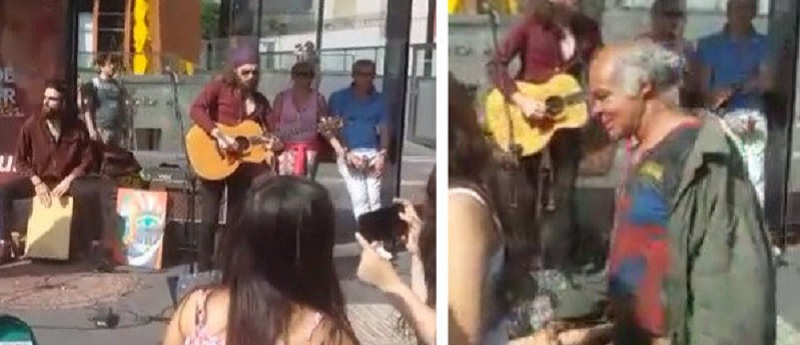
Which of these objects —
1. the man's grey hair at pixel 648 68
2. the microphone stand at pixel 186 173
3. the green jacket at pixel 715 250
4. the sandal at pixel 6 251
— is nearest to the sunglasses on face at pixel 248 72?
the microphone stand at pixel 186 173

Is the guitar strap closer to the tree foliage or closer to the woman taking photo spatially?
the woman taking photo

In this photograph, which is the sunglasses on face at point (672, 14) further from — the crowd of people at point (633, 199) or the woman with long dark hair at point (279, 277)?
the woman with long dark hair at point (279, 277)

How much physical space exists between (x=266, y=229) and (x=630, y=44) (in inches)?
30.5

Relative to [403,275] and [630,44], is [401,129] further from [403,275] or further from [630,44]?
[630,44]

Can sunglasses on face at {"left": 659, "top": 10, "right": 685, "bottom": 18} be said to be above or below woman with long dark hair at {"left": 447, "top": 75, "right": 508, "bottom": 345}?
above

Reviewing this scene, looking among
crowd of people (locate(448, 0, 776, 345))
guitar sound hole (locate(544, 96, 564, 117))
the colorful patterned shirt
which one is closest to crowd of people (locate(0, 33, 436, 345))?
crowd of people (locate(448, 0, 776, 345))

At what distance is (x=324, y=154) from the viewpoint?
2867 millimetres

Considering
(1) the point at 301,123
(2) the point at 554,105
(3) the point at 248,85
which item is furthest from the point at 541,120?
(3) the point at 248,85

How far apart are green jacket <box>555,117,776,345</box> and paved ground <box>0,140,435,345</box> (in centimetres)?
35

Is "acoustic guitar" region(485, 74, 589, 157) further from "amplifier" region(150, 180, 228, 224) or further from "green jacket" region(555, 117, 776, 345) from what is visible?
"amplifier" region(150, 180, 228, 224)

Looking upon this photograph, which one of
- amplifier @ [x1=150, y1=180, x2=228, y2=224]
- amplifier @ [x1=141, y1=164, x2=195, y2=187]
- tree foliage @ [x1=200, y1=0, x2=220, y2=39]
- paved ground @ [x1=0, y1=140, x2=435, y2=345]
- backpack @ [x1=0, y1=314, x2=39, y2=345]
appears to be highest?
tree foliage @ [x1=200, y1=0, x2=220, y2=39]

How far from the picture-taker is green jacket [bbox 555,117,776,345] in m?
2.90

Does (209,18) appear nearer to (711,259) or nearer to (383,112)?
(383,112)

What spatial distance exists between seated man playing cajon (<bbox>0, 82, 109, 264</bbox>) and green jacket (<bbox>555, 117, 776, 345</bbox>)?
3.00ft
